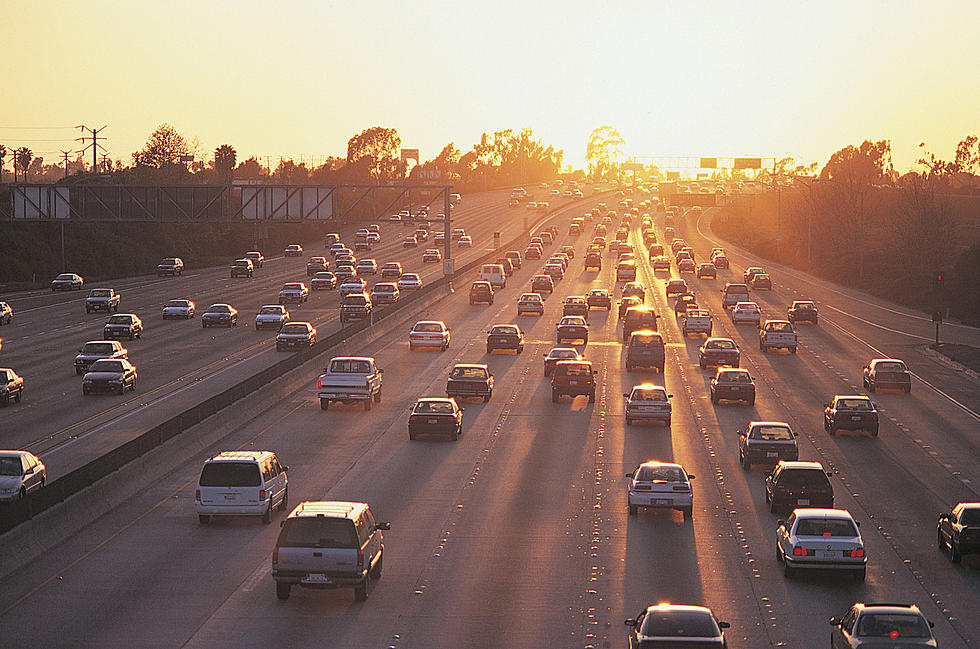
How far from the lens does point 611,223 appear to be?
196125mm

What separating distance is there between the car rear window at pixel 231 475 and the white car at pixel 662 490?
863cm

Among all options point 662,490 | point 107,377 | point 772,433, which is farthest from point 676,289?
point 662,490

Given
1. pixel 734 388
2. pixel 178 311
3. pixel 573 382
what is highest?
pixel 734 388

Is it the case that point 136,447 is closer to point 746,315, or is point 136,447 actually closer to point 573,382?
point 573,382

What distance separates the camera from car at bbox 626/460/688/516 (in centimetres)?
3186

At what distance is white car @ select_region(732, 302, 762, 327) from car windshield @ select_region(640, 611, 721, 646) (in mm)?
66502

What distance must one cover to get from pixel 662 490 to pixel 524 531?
3.53 m

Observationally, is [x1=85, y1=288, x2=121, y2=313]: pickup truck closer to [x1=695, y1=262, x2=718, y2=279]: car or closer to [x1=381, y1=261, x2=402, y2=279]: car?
[x1=381, y1=261, x2=402, y2=279]: car

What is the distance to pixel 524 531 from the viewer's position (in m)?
30.6

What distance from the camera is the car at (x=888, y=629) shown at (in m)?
18.1

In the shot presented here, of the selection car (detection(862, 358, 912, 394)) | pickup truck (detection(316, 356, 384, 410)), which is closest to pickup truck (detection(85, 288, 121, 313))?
pickup truck (detection(316, 356, 384, 410))

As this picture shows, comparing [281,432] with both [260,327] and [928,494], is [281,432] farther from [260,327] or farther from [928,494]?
[260,327]

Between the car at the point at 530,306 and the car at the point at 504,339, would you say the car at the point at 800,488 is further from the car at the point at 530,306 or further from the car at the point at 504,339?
the car at the point at 530,306

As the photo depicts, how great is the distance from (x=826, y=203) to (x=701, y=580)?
161651 millimetres
